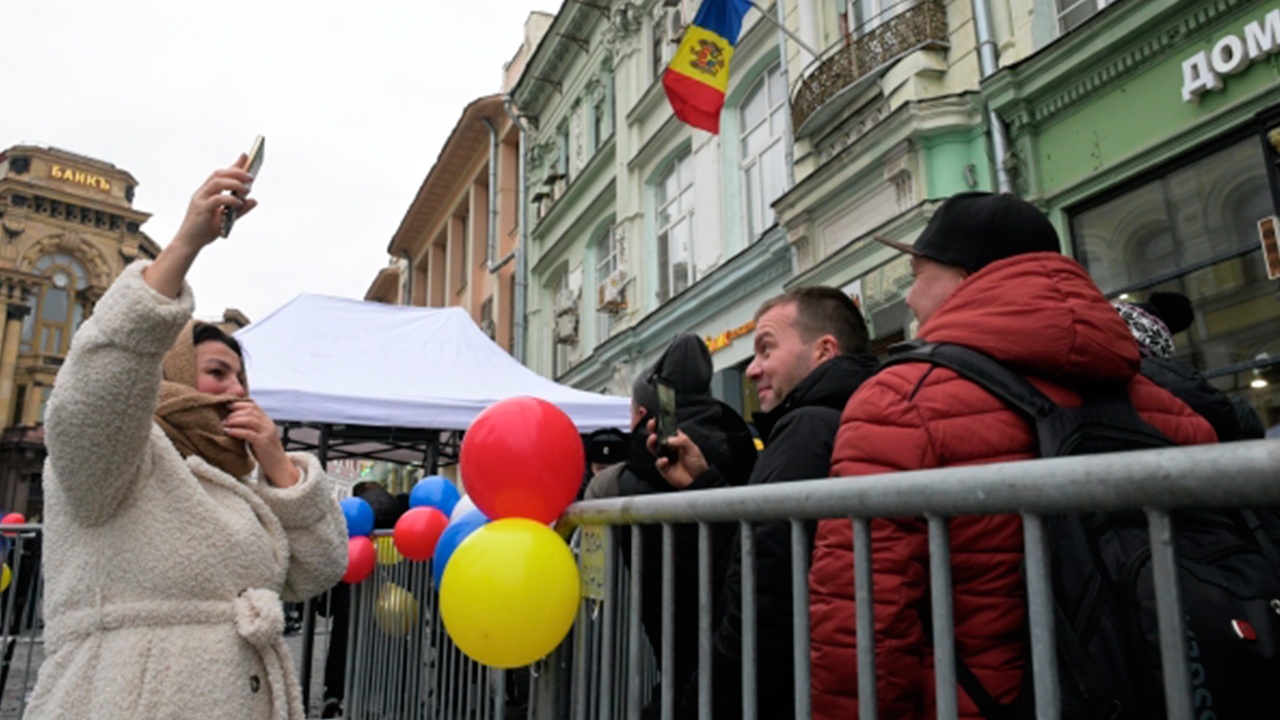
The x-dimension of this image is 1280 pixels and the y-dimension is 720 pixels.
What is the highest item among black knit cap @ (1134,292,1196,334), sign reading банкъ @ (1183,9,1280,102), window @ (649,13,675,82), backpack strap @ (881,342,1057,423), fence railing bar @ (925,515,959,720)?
window @ (649,13,675,82)

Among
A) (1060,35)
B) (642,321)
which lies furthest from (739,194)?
(1060,35)

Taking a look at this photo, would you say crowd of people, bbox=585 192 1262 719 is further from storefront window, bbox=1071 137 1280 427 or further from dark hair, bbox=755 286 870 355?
storefront window, bbox=1071 137 1280 427

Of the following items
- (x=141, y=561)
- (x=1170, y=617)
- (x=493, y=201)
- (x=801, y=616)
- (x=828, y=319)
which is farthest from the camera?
(x=493, y=201)

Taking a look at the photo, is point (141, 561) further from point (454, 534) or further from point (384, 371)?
point (384, 371)

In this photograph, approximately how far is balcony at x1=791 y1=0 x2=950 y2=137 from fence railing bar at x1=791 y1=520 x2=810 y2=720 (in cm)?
834

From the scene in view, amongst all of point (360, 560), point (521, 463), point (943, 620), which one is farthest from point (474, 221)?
point (943, 620)

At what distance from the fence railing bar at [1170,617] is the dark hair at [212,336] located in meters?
2.19

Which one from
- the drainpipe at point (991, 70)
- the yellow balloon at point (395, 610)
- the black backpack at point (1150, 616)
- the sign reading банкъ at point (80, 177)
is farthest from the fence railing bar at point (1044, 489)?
the sign reading банкъ at point (80, 177)

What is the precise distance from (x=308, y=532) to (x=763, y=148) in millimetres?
10888

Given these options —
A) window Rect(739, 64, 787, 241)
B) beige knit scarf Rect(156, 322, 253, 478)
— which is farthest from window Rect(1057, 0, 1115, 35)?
beige knit scarf Rect(156, 322, 253, 478)

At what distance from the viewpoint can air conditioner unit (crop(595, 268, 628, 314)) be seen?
50.9 feet

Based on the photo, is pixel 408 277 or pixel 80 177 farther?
pixel 80 177

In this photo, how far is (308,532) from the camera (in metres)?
2.18

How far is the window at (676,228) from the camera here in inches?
555
